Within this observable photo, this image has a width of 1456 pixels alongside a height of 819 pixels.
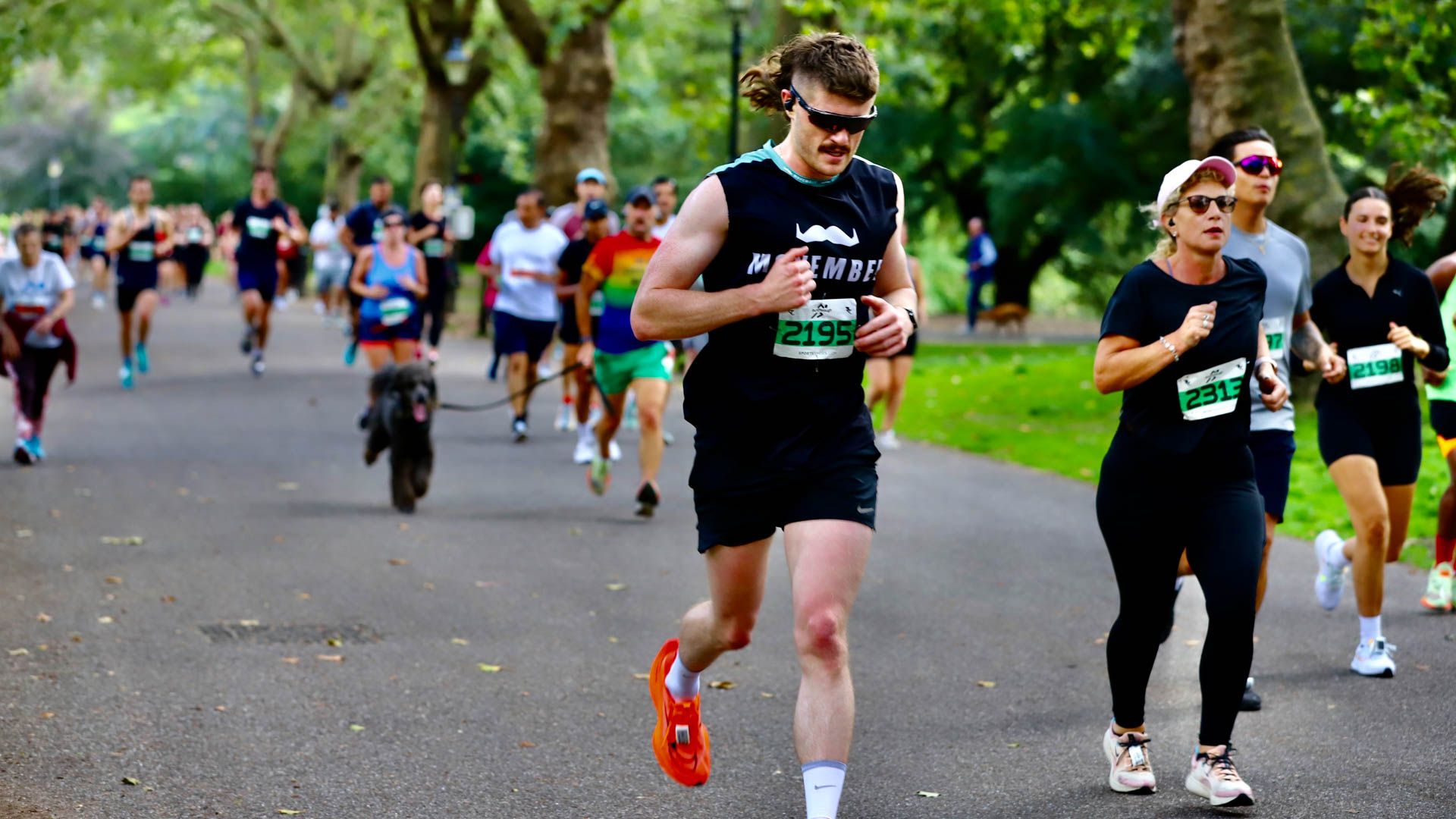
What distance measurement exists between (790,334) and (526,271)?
11627mm

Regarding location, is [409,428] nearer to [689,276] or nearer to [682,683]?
[682,683]

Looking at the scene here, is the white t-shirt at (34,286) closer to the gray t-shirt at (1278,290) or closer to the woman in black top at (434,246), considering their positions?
the woman in black top at (434,246)

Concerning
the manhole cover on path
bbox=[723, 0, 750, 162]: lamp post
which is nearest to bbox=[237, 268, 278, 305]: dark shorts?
bbox=[723, 0, 750, 162]: lamp post

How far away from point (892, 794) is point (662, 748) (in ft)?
2.34

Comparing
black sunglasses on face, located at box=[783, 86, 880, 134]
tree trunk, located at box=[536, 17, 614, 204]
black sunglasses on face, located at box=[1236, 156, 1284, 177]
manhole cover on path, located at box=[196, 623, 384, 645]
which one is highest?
tree trunk, located at box=[536, 17, 614, 204]

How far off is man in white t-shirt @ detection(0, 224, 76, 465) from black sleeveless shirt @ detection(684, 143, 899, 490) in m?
9.41

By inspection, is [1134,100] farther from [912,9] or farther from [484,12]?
[484,12]

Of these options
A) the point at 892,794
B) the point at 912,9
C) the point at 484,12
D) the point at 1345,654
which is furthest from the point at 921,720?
the point at 484,12

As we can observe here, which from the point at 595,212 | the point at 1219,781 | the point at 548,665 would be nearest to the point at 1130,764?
the point at 1219,781

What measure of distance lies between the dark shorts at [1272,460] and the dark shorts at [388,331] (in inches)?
365

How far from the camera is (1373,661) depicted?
7.32 metres

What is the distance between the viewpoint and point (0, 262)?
1319cm

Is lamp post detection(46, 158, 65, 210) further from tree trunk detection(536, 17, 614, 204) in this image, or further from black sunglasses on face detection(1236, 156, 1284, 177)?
black sunglasses on face detection(1236, 156, 1284, 177)

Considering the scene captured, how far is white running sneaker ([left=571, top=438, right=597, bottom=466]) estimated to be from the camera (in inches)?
571
